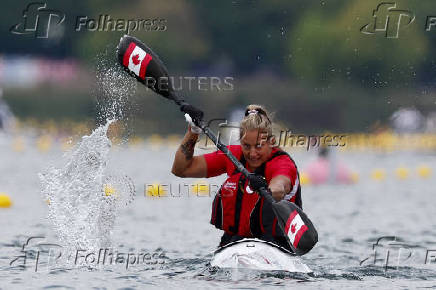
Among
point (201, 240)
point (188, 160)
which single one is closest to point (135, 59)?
point (188, 160)

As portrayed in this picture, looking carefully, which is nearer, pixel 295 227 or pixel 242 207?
pixel 295 227

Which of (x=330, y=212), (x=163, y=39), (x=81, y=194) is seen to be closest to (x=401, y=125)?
(x=163, y=39)

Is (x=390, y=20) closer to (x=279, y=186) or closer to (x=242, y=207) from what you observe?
(x=242, y=207)

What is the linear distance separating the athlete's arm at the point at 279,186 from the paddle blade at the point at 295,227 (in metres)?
0.08

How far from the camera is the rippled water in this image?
9102mm

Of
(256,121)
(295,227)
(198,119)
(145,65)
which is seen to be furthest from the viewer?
(145,65)

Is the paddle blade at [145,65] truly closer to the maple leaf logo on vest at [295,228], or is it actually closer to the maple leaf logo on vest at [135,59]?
the maple leaf logo on vest at [135,59]

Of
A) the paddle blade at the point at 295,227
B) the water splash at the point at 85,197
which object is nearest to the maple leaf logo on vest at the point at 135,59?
the water splash at the point at 85,197

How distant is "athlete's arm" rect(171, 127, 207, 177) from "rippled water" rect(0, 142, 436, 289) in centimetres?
93

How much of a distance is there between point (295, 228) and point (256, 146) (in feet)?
2.68

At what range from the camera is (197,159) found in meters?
9.34

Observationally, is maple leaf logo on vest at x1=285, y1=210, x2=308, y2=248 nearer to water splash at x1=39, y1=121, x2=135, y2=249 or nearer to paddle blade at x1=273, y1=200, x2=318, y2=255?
paddle blade at x1=273, y1=200, x2=318, y2=255

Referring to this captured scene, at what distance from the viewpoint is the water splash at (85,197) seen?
10.8 meters

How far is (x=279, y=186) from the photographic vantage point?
8.93 metres
